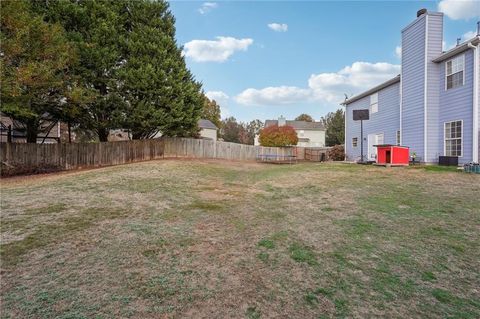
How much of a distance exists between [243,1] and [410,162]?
12115 mm

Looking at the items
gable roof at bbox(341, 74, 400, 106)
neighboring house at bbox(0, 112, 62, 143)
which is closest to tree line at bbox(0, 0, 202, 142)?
neighboring house at bbox(0, 112, 62, 143)

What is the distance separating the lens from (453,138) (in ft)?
38.2

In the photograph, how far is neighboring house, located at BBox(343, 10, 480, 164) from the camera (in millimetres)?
10750

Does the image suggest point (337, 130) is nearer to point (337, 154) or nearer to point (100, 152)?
point (337, 154)

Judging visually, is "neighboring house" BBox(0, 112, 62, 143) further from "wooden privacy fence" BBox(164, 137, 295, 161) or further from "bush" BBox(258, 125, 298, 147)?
"bush" BBox(258, 125, 298, 147)

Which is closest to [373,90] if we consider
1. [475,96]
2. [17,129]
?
[475,96]

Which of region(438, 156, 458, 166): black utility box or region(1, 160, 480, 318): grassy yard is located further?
region(438, 156, 458, 166): black utility box

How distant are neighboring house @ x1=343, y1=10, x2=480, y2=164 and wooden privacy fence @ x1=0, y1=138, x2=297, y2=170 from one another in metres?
13.1

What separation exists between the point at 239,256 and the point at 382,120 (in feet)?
54.6

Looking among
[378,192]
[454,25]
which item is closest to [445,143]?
[454,25]

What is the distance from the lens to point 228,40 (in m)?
19.3

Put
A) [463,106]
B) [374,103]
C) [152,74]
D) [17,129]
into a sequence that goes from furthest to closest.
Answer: [374,103], [152,74], [17,129], [463,106]

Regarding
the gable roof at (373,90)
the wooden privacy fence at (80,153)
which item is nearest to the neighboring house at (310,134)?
the gable roof at (373,90)

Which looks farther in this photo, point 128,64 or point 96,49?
point 128,64
